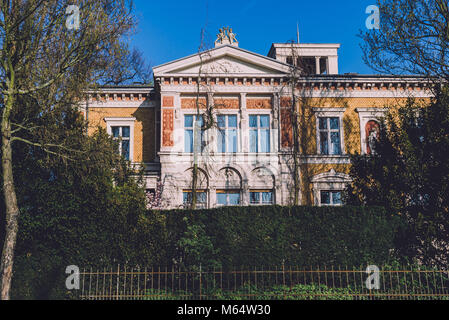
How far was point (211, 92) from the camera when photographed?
24.0m

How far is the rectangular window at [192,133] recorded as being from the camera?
2370cm

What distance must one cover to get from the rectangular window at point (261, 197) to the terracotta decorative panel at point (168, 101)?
21.2 feet

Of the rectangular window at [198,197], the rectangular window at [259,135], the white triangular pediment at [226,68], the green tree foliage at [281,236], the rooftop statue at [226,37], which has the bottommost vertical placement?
the green tree foliage at [281,236]

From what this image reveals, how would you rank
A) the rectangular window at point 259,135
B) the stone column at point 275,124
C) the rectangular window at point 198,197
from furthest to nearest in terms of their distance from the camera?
the rectangular window at point 259,135
the stone column at point 275,124
the rectangular window at point 198,197

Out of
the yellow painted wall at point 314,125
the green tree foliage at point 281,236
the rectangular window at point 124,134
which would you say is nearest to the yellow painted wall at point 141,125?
the rectangular window at point 124,134

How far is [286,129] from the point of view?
24.0 meters

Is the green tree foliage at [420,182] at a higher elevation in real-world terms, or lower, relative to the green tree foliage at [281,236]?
higher

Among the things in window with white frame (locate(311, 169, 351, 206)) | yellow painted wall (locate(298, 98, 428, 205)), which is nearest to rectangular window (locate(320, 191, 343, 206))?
window with white frame (locate(311, 169, 351, 206))

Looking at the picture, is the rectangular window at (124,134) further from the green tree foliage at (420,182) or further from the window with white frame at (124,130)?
the green tree foliage at (420,182)

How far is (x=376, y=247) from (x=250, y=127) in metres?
11.8

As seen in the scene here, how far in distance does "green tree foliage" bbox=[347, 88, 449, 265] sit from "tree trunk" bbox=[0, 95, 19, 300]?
1180 centimetres

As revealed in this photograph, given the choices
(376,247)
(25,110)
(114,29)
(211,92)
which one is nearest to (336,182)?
(211,92)

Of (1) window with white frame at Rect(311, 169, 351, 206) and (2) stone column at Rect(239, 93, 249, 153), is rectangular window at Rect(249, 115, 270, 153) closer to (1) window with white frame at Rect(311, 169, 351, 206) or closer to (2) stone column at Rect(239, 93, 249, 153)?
(2) stone column at Rect(239, 93, 249, 153)
